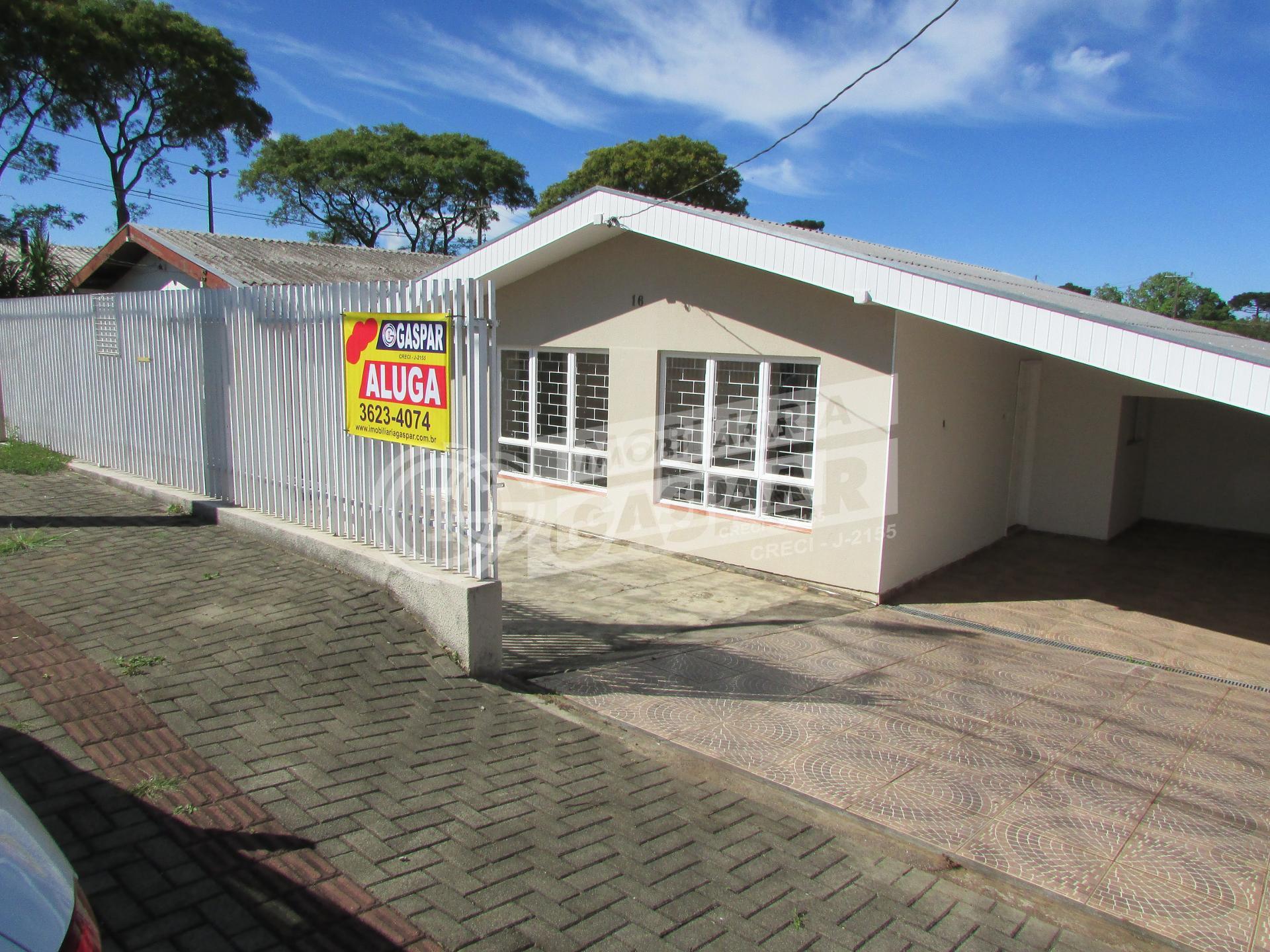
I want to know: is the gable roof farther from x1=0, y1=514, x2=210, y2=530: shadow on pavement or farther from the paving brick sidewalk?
x1=0, y1=514, x2=210, y2=530: shadow on pavement

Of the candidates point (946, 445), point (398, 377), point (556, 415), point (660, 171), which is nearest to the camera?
point (398, 377)

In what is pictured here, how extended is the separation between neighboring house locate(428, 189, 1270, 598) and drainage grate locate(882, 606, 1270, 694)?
0.51 m

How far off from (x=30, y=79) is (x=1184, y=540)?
108ft

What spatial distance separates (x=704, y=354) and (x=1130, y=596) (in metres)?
5.34

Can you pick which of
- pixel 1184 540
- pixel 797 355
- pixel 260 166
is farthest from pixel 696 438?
pixel 260 166

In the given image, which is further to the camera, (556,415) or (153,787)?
(556,415)

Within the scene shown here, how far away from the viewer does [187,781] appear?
3.77 meters

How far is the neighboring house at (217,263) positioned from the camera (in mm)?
14148

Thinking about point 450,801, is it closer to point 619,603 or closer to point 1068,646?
point 619,603

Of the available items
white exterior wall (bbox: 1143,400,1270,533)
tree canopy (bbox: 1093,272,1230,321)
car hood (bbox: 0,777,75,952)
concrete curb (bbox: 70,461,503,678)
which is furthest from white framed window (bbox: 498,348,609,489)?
tree canopy (bbox: 1093,272,1230,321)

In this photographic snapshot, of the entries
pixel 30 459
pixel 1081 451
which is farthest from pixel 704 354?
pixel 30 459

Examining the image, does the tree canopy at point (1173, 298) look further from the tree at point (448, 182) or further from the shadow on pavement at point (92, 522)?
the shadow on pavement at point (92, 522)

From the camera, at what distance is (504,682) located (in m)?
5.57

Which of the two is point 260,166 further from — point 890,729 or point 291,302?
point 890,729
